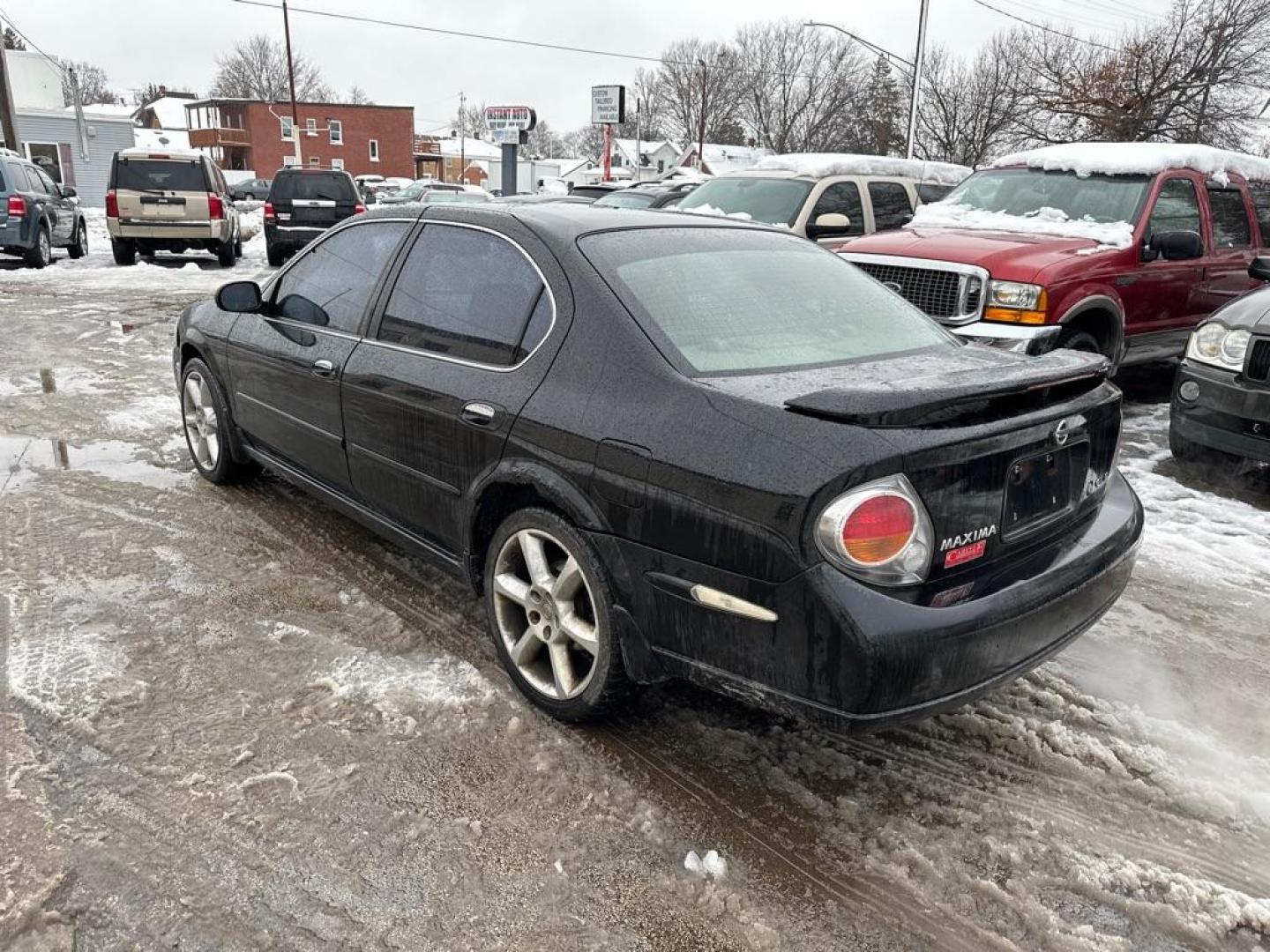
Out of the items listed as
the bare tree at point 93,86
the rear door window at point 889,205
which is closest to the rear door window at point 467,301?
the rear door window at point 889,205

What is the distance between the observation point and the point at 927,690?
91.5 inches

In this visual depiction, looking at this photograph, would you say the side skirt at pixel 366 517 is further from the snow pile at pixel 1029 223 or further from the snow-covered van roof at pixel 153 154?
the snow-covered van roof at pixel 153 154

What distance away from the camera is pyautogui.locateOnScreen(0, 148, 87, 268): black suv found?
14.6 meters

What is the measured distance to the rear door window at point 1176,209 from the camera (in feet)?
23.4

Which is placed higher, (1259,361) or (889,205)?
(889,205)

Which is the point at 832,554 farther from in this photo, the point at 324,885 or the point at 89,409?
the point at 89,409

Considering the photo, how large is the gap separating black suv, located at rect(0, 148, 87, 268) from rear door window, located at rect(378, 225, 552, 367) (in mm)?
14387

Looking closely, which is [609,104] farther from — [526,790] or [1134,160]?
[526,790]

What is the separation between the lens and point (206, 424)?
518 cm

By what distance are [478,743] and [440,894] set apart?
641 millimetres

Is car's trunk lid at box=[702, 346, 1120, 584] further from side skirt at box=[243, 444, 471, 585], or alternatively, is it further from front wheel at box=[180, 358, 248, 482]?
front wheel at box=[180, 358, 248, 482]

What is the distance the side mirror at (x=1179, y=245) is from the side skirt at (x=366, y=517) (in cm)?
588

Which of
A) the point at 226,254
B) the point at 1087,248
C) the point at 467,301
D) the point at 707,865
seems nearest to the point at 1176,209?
the point at 1087,248

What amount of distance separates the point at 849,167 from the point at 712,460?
28.6ft
